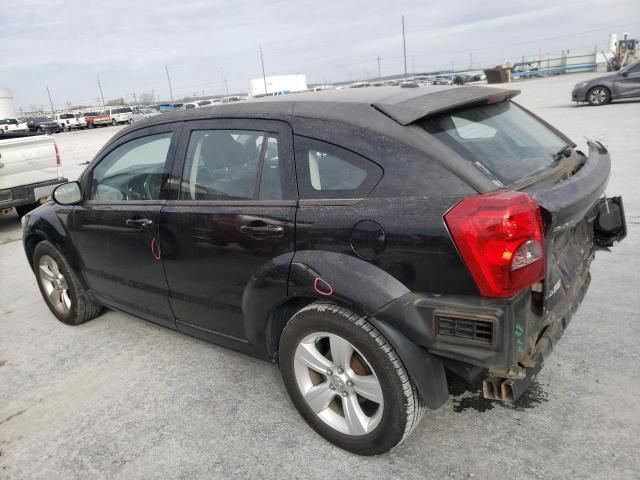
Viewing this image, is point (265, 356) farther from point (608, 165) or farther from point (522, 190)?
point (608, 165)

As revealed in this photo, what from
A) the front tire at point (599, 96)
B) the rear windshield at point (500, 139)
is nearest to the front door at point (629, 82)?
the front tire at point (599, 96)

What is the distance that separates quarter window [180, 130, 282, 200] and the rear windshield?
2.75 ft

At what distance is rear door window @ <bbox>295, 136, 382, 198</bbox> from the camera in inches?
91.0

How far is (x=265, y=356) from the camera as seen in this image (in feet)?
9.38

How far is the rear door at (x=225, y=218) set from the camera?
2588mm

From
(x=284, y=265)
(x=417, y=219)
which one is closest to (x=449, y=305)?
(x=417, y=219)

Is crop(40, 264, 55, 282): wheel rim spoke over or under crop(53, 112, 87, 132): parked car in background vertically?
under

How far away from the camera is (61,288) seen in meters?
4.38

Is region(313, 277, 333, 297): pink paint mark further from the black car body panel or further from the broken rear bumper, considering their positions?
the broken rear bumper

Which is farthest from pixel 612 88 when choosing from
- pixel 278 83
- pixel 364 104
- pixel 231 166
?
pixel 278 83

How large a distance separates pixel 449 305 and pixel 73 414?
2.40m

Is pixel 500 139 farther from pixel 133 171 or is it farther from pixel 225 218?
pixel 133 171

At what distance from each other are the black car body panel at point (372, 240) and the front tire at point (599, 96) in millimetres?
17105

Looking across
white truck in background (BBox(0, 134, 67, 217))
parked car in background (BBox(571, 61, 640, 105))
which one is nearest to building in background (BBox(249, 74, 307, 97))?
parked car in background (BBox(571, 61, 640, 105))
